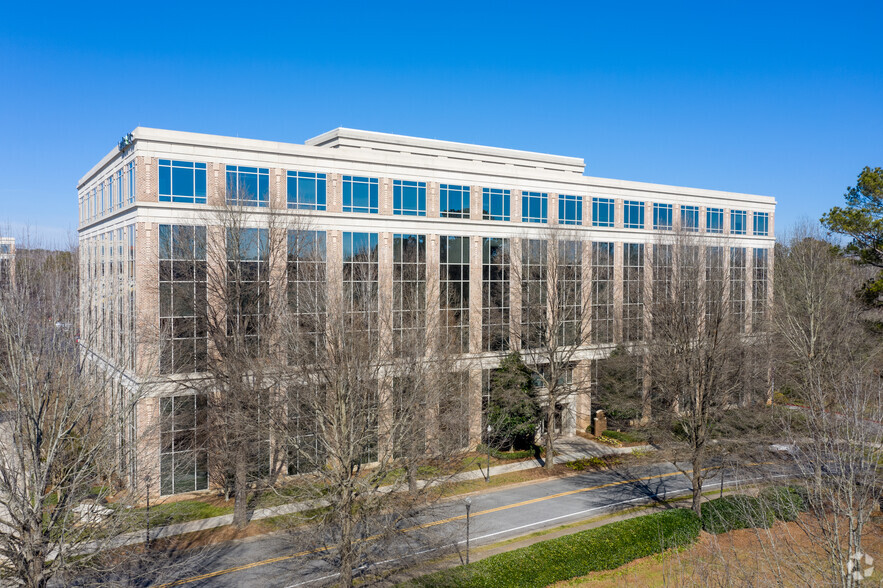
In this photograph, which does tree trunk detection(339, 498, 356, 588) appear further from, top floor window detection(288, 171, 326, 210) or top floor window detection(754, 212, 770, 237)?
top floor window detection(754, 212, 770, 237)

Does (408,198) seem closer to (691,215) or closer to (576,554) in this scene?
(576,554)

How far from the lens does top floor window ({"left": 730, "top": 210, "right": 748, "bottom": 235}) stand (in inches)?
2248

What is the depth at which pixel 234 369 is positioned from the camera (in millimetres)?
26672

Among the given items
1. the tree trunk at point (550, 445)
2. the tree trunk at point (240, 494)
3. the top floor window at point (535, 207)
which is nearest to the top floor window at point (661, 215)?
the top floor window at point (535, 207)

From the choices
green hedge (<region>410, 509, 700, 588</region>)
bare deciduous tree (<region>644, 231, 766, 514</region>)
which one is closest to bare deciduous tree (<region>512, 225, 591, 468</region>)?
bare deciduous tree (<region>644, 231, 766, 514</region>)

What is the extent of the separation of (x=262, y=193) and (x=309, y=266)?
7.71 m

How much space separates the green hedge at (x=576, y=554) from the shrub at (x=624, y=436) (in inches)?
636

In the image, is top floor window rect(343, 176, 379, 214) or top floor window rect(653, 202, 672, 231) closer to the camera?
top floor window rect(343, 176, 379, 214)

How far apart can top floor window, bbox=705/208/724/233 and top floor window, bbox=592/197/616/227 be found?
1205cm

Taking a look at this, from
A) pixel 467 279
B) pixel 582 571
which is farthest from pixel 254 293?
pixel 582 571

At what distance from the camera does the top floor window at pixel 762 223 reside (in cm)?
5866

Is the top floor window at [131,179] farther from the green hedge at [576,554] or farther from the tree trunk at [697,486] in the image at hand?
the tree trunk at [697,486]

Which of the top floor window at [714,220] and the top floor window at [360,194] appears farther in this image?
the top floor window at [714,220]

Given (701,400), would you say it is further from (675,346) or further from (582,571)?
(582,571)
